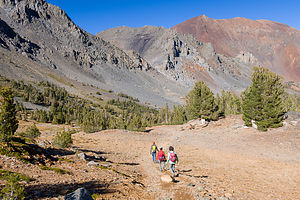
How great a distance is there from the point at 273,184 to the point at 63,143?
1740cm

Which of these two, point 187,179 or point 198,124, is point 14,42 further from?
point 187,179

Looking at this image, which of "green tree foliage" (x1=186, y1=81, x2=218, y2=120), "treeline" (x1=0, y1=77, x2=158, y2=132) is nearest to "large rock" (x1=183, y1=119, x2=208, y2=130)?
"green tree foliage" (x1=186, y1=81, x2=218, y2=120)

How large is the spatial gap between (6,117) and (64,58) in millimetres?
142118

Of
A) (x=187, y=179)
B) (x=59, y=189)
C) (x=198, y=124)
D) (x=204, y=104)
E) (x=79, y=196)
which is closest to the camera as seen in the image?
(x=79, y=196)

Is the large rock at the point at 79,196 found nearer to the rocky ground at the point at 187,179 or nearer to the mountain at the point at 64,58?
the rocky ground at the point at 187,179

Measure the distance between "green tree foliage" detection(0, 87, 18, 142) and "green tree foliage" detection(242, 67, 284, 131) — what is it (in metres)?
30.8

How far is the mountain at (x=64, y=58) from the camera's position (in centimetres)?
11100

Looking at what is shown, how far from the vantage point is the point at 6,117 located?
11.3m

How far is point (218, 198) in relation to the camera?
8.32m

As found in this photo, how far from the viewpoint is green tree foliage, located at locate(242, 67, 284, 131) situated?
27.6 m

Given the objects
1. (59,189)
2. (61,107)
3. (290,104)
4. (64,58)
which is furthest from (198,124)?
(64,58)

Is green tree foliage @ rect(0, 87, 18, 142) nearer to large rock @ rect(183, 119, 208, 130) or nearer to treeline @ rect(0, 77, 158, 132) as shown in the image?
large rock @ rect(183, 119, 208, 130)

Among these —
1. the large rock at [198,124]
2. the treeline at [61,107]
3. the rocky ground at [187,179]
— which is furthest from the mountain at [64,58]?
the rocky ground at [187,179]

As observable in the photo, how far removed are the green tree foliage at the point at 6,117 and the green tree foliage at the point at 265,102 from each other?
101 feet
